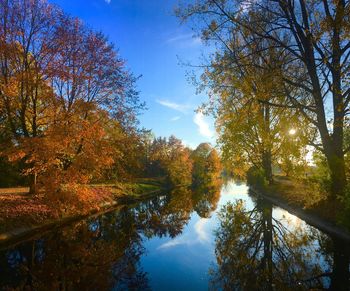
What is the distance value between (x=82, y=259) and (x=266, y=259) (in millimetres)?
7123

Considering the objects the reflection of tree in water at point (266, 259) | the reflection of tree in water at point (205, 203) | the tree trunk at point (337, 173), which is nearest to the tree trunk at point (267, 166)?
the reflection of tree in water at point (205, 203)

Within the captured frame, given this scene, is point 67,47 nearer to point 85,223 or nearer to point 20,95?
point 20,95

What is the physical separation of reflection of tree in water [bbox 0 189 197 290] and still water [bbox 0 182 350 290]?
0.10ft

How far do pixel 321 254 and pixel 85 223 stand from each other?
45.5 ft

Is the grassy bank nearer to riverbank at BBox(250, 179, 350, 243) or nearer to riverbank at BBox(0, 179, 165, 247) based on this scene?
riverbank at BBox(250, 179, 350, 243)

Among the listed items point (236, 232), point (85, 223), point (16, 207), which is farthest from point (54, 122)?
point (236, 232)

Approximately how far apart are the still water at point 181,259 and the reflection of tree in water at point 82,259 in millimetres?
30

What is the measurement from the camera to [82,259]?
36.7 ft

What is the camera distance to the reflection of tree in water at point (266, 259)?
28.2 feet

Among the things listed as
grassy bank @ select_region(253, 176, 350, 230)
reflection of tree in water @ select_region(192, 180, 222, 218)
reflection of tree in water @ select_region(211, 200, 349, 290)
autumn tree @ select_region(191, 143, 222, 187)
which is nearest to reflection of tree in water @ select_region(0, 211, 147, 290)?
→ reflection of tree in water @ select_region(211, 200, 349, 290)

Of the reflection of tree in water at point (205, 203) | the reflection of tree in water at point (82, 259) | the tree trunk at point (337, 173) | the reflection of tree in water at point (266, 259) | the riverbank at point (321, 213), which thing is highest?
the tree trunk at point (337, 173)

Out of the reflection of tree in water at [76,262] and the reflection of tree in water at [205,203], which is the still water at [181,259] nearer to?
the reflection of tree in water at [76,262]

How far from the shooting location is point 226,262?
429 inches

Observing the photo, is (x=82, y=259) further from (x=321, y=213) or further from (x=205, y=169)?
→ (x=205, y=169)
